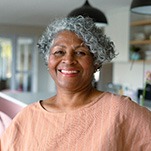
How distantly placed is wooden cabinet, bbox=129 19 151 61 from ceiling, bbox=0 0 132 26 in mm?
385

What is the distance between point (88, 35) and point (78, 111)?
0.29 metres

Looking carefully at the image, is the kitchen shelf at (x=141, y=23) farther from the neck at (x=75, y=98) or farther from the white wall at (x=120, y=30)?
the neck at (x=75, y=98)

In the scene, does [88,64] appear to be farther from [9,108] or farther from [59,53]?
[9,108]

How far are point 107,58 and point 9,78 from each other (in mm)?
7030

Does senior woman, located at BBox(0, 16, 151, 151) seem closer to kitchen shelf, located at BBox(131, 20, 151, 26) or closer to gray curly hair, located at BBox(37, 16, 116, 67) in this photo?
gray curly hair, located at BBox(37, 16, 116, 67)

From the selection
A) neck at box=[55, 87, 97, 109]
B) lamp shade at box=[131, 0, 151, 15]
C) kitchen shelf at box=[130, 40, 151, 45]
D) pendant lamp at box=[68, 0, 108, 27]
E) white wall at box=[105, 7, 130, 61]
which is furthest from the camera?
white wall at box=[105, 7, 130, 61]

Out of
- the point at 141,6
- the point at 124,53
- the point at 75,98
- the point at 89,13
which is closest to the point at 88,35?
the point at 75,98

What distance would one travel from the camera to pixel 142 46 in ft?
16.5

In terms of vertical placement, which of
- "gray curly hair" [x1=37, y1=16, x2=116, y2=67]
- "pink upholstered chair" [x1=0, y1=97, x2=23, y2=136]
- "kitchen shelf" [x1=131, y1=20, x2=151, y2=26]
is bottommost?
"pink upholstered chair" [x1=0, y1=97, x2=23, y2=136]

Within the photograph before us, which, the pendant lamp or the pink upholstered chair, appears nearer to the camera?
the pink upholstered chair

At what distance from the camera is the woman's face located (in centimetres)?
114

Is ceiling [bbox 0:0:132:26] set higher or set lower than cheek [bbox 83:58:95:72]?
higher

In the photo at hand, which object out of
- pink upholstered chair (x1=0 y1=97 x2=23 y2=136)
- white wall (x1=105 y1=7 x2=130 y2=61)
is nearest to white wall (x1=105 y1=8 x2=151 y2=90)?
white wall (x1=105 y1=7 x2=130 y2=61)

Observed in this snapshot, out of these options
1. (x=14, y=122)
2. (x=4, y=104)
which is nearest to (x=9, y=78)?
(x=4, y=104)
